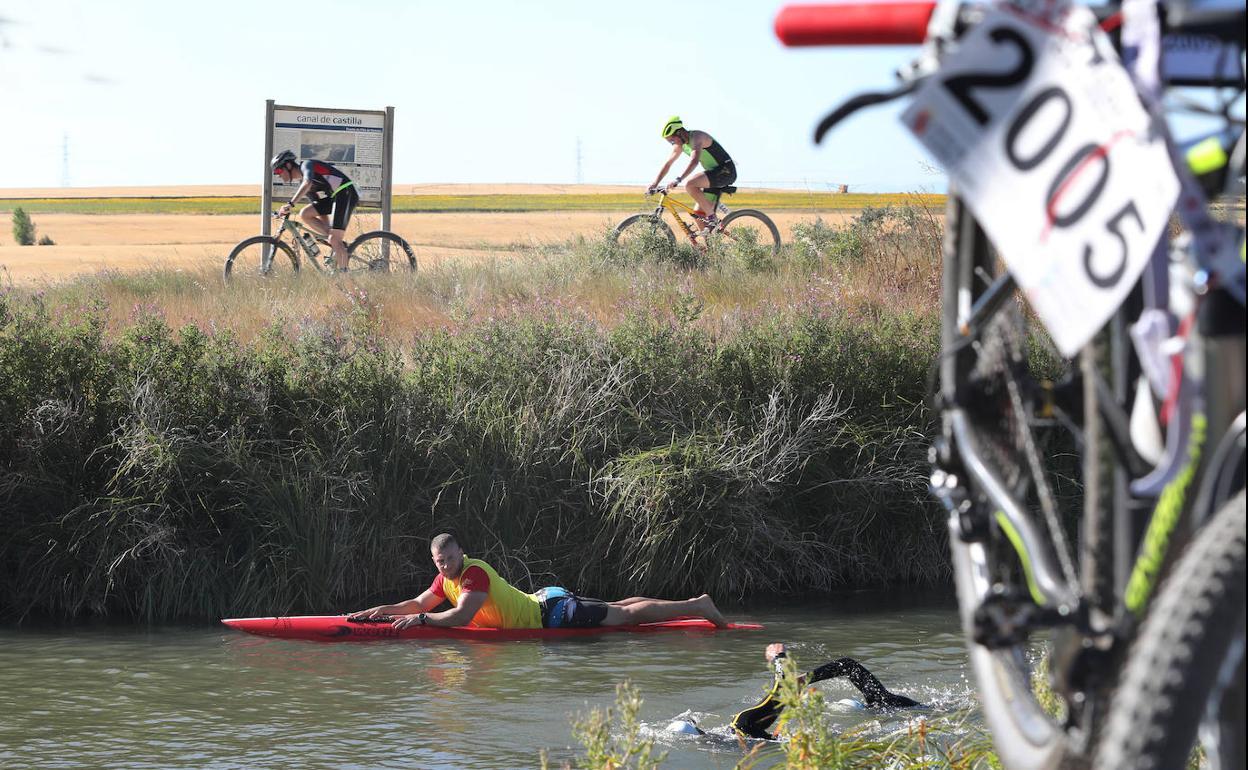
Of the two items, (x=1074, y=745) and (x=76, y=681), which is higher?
(x=1074, y=745)

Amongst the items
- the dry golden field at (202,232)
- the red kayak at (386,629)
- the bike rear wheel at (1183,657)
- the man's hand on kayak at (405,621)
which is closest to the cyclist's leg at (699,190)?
the red kayak at (386,629)

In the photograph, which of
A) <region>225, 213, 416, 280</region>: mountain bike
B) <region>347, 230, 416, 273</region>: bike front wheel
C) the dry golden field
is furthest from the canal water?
the dry golden field

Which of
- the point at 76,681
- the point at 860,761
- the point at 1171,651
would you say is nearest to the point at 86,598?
the point at 76,681

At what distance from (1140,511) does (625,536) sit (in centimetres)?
1076

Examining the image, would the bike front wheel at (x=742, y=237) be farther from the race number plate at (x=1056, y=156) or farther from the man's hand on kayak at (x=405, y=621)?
the race number plate at (x=1056, y=156)

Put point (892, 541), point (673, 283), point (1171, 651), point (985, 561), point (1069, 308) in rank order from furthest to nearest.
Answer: point (673, 283), point (892, 541), point (985, 561), point (1069, 308), point (1171, 651)

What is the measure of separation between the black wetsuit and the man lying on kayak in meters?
2.17

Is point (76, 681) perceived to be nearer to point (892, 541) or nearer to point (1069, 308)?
point (892, 541)

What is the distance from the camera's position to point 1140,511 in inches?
77.4

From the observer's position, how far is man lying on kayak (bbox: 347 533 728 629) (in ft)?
37.4

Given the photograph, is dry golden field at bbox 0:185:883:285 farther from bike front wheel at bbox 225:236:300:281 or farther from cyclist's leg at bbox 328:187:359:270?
cyclist's leg at bbox 328:187:359:270

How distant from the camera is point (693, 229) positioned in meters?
18.8

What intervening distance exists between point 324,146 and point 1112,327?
1816 cm

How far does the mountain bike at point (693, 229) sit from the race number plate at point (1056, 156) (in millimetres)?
15850
